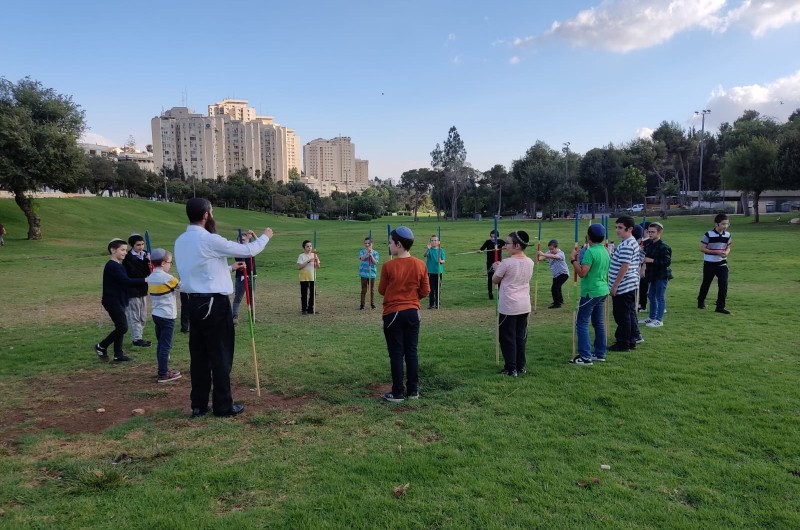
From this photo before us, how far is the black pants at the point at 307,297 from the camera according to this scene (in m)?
12.9

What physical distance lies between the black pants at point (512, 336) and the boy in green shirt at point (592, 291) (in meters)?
1.05

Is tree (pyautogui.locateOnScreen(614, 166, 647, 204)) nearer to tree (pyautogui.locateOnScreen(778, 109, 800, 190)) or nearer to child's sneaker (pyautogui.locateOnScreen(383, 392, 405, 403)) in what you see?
tree (pyautogui.locateOnScreen(778, 109, 800, 190))

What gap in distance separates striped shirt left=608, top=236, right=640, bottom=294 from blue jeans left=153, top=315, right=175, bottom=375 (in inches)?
271

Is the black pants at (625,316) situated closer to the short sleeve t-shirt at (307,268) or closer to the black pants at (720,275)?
the black pants at (720,275)

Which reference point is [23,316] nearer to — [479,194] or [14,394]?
[14,394]

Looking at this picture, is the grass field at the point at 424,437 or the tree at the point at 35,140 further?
the tree at the point at 35,140

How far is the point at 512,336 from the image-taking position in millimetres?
7102

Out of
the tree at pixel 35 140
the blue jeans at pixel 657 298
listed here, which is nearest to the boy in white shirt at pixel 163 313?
the blue jeans at pixel 657 298

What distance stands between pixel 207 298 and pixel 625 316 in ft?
21.1

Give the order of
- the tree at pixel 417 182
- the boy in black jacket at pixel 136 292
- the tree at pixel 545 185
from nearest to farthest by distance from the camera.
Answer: the boy in black jacket at pixel 136 292 → the tree at pixel 545 185 → the tree at pixel 417 182

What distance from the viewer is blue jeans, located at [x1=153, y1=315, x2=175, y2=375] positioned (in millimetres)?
7402

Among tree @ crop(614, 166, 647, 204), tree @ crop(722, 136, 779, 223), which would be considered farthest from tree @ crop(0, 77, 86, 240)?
tree @ crop(614, 166, 647, 204)

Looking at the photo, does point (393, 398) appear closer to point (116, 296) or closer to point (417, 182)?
point (116, 296)

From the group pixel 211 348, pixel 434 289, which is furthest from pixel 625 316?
pixel 211 348
